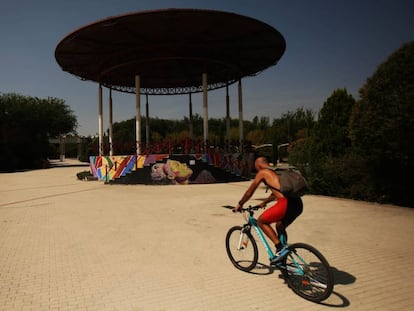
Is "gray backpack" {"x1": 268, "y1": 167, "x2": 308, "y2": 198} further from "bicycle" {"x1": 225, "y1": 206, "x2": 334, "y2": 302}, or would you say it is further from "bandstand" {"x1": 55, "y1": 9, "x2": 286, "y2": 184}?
"bandstand" {"x1": 55, "y1": 9, "x2": 286, "y2": 184}

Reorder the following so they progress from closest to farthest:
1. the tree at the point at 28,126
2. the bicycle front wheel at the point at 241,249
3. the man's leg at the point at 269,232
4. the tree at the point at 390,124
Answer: the man's leg at the point at 269,232 < the bicycle front wheel at the point at 241,249 < the tree at the point at 390,124 < the tree at the point at 28,126

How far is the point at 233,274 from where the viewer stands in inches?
198

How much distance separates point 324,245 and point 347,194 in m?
7.06

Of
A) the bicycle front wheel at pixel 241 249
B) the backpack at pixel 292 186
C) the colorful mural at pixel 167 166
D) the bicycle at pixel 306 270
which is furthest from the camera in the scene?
the colorful mural at pixel 167 166

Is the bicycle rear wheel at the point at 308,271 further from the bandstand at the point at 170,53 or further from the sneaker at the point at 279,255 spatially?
the bandstand at the point at 170,53

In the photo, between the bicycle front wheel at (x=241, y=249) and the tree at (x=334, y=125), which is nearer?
the bicycle front wheel at (x=241, y=249)

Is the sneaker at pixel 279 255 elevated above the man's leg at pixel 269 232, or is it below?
below

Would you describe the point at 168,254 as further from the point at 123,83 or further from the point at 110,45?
the point at 123,83

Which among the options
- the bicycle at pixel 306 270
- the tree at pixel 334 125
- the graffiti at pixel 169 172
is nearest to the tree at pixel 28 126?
the graffiti at pixel 169 172

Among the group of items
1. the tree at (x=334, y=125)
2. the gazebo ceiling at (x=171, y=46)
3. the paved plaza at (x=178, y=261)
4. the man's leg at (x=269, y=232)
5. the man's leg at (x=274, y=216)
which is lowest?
the paved plaza at (x=178, y=261)

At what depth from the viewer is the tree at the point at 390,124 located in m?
9.61

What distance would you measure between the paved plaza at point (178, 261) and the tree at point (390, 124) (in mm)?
1196

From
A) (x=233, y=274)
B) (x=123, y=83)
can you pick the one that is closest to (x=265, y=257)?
(x=233, y=274)

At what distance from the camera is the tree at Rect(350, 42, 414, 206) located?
31.5ft
